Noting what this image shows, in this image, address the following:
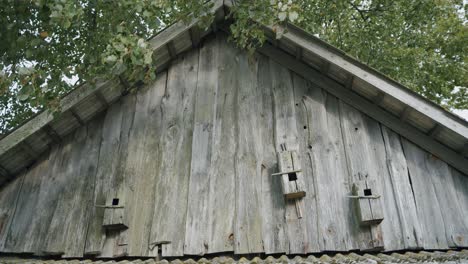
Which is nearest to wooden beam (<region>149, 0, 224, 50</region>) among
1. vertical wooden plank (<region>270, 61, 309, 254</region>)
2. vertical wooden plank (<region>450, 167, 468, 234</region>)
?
vertical wooden plank (<region>270, 61, 309, 254</region>)

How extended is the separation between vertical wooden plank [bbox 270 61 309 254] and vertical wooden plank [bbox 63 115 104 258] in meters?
2.33

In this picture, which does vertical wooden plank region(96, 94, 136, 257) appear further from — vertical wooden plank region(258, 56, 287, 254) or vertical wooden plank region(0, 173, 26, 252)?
vertical wooden plank region(258, 56, 287, 254)

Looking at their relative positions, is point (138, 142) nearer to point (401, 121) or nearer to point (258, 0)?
point (258, 0)

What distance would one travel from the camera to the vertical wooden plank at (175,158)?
19.3ft

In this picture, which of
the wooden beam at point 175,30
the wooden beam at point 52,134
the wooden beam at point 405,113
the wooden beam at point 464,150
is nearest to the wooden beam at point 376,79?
the wooden beam at point 405,113

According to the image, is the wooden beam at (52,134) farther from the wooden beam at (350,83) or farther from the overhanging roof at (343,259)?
the wooden beam at (350,83)

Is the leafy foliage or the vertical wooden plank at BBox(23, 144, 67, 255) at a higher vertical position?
the leafy foliage

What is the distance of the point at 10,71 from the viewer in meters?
5.86

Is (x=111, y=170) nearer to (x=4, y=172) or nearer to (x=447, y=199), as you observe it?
(x=4, y=172)

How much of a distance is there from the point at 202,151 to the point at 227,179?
531mm

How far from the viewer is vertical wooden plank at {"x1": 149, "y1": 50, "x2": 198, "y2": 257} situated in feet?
19.3

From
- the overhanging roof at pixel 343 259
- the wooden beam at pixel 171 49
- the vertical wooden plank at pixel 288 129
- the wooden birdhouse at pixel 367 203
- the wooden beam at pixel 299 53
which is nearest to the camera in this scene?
the overhanging roof at pixel 343 259

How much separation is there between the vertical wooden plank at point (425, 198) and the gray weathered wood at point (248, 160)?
1.71 metres

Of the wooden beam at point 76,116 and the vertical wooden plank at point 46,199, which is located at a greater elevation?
the wooden beam at point 76,116
